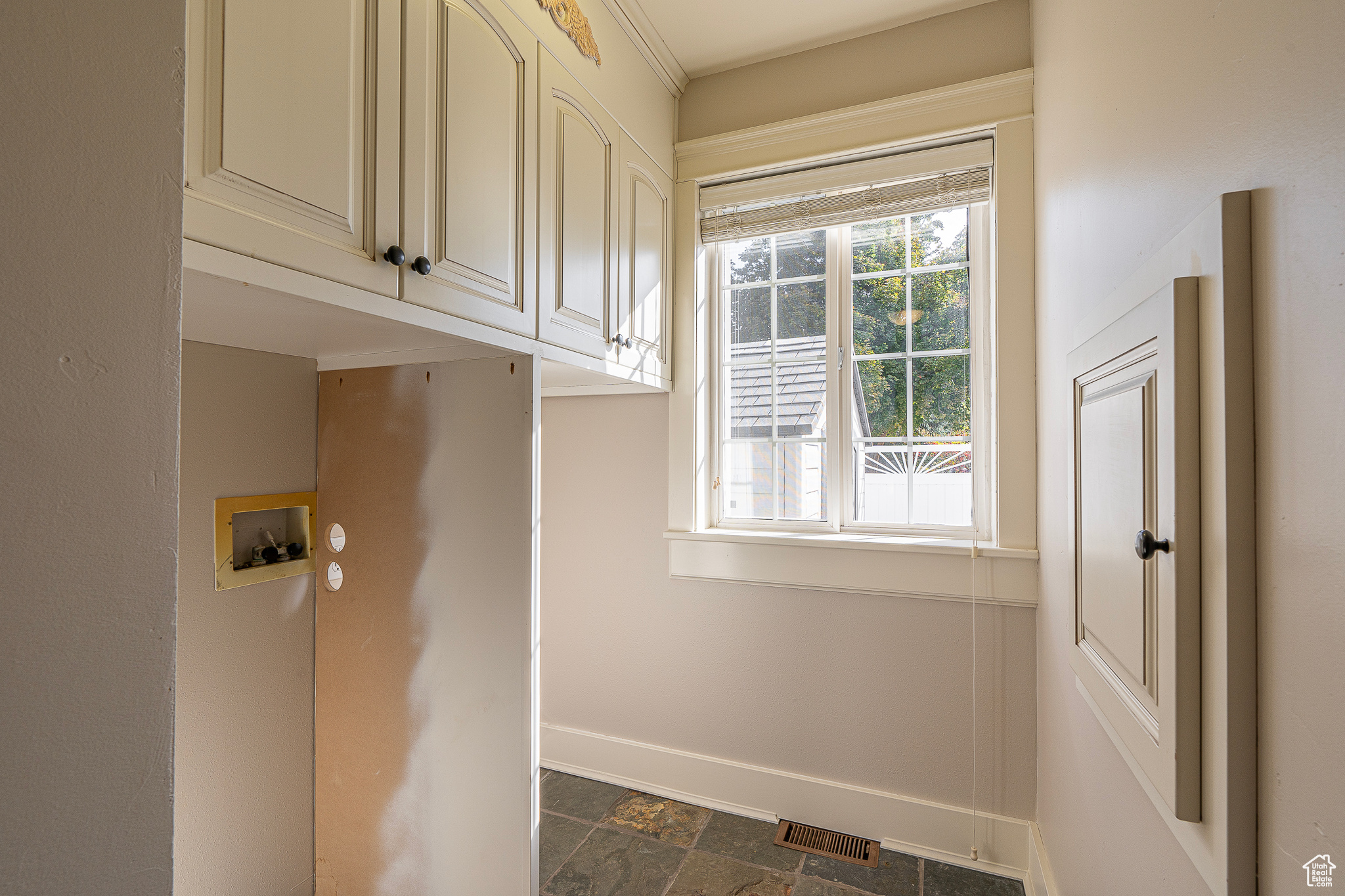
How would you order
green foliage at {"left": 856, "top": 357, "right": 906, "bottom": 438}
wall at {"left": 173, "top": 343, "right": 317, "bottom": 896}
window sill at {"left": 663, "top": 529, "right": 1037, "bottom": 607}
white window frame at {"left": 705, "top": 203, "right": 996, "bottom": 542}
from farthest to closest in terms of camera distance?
green foliage at {"left": 856, "top": 357, "right": 906, "bottom": 438}
white window frame at {"left": 705, "top": 203, "right": 996, "bottom": 542}
window sill at {"left": 663, "top": 529, "right": 1037, "bottom": 607}
wall at {"left": 173, "top": 343, "right": 317, "bottom": 896}

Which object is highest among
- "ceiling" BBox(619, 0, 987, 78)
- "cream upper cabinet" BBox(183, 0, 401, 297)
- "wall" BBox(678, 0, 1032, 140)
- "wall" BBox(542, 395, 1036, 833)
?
"ceiling" BBox(619, 0, 987, 78)

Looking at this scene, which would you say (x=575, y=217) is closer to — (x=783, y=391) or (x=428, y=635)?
(x=783, y=391)

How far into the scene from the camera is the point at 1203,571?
0.64 m

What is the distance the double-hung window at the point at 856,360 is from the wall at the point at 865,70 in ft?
1.04

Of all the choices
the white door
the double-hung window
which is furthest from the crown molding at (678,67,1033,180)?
the white door

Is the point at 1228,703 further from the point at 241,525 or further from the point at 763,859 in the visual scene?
the point at 241,525

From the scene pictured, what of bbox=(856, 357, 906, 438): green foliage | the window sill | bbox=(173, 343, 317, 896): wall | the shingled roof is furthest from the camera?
the shingled roof

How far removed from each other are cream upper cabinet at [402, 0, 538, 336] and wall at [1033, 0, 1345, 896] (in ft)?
3.79

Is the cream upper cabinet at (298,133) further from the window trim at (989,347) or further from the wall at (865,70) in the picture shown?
the wall at (865,70)

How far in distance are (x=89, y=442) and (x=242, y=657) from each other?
125 centimetres

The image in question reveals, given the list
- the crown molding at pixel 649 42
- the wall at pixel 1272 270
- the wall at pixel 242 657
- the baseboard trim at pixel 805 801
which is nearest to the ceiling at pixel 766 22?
the crown molding at pixel 649 42

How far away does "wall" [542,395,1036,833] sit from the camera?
1.85 metres

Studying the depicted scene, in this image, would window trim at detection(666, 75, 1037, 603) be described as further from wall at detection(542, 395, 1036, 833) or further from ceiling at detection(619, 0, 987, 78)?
ceiling at detection(619, 0, 987, 78)

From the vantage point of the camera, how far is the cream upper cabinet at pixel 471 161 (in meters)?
1.12
